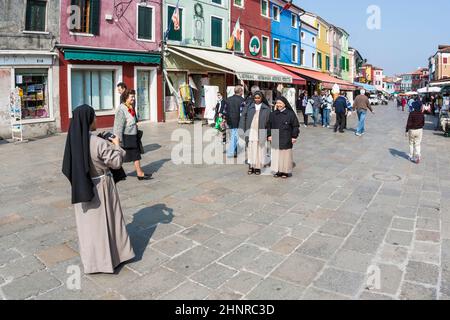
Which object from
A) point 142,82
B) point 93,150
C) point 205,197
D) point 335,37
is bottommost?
point 205,197

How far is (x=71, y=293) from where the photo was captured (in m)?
3.42

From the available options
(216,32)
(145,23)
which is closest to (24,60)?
(145,23)

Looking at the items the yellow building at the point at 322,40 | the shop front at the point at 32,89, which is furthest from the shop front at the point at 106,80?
the yellow building at the point at 322,40

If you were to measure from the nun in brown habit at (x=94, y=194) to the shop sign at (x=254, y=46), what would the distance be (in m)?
21.1

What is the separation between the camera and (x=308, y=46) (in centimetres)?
3344

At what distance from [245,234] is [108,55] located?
11802mm

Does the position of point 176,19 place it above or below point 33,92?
above

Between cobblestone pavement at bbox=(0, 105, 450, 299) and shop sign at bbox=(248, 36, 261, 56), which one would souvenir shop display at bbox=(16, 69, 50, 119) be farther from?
shop sign at bbox=(248, 36, 261, 56)

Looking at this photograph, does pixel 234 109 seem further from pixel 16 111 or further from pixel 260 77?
pixel 260 77

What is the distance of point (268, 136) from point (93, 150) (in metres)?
4.70

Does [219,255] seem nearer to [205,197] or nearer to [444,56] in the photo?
[205,197]

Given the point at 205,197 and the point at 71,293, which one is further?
the point at 205,197

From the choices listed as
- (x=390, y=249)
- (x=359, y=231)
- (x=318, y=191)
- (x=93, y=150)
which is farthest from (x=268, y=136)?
(x=93, y=150)

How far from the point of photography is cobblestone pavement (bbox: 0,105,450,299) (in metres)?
3.54
